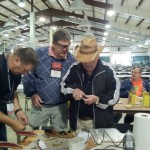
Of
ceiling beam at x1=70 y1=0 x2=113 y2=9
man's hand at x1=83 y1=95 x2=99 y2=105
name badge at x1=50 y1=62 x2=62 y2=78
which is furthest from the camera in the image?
ceiling beam at x1=70 y1=0 x2=113 y2=9

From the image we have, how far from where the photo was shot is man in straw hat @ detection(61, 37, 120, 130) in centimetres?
232

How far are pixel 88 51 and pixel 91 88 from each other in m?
0.33

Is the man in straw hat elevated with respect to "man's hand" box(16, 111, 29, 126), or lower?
elevated

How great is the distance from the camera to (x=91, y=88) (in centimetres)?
237

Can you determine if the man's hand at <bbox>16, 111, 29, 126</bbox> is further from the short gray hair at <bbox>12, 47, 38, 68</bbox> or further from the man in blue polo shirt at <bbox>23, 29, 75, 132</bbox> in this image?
the short gray hair at <bbox>12, 47, 38, 68</bbox>

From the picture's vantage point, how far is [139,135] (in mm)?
1526

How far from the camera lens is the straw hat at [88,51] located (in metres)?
2.37

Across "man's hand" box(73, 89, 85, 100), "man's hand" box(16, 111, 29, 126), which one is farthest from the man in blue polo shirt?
"man's hand" box(73, 89, 85, 100)

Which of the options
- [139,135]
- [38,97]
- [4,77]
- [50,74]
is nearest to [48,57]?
[50,74]

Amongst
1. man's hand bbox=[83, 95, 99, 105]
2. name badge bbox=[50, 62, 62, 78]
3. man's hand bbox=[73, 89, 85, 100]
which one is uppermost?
name badge bbox=[50, 62, 62, 78]

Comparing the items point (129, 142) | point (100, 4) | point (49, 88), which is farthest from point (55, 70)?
point (100, 4)

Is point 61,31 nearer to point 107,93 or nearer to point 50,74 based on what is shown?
point 50,74

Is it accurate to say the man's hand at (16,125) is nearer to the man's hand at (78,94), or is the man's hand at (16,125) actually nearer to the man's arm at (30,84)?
the man's hand at (78,94)

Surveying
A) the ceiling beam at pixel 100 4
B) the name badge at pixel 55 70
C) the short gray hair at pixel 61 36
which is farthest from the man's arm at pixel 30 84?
the ceiling beam at pixel 100 4
